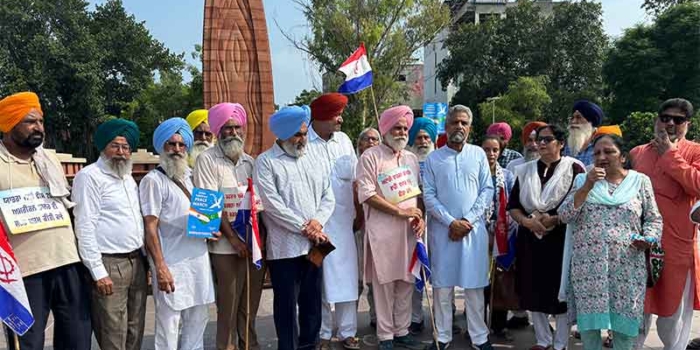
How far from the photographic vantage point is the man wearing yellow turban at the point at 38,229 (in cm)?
310

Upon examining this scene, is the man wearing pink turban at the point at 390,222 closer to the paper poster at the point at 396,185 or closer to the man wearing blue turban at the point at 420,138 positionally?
the paper poster at the point at 396,185

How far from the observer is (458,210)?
13.8ft

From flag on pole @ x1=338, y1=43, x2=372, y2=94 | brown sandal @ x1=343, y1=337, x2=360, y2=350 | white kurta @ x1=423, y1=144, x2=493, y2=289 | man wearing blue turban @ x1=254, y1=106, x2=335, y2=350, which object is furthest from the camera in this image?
flag on pole @ x1=338, y1=43, x2=372, y2=94

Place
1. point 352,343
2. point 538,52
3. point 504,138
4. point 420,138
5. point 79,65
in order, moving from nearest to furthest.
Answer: point 352,343
point 420,138
point 504,138
point 538,52
point 79,65

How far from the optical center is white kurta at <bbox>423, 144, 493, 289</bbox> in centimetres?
418

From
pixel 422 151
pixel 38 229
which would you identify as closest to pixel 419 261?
pixel 422 151

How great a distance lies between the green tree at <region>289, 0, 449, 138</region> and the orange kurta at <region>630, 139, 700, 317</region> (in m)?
14.9

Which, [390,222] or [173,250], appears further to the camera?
[390,222]

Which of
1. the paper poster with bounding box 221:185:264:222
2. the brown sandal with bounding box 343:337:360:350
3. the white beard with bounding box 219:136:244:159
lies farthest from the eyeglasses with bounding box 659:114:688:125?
the white beard with bounding box 219:136:244:159

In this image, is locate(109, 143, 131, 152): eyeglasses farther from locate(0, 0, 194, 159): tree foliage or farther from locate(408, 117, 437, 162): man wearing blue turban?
locate(0, 0, 194, 159): tree foliage

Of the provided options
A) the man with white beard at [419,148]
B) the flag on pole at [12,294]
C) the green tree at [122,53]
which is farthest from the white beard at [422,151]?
the green tree at [122,53]

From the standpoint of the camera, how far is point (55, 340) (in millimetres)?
3289

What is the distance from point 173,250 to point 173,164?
0.56 metres

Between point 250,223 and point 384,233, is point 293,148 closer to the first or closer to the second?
point 250,223
